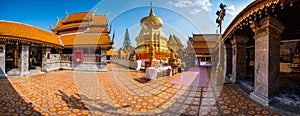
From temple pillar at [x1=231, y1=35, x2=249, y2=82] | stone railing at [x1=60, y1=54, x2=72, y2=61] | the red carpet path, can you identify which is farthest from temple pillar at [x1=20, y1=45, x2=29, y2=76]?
temple pillar at [x1=231, y1=35, x2=249, y2=82]

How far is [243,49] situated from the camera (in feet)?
19.8

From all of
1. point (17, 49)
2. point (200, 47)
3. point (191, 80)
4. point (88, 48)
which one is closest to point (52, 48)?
point (17, 49)

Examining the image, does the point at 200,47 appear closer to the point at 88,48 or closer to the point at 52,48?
the point at 88,48

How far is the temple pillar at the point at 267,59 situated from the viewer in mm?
3307

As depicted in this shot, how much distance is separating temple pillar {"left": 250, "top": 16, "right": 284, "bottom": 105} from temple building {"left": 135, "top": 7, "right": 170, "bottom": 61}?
42.3ft

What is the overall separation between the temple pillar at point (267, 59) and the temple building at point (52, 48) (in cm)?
968

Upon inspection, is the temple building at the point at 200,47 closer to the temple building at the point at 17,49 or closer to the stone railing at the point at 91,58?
the stone railing at the point at 91,58

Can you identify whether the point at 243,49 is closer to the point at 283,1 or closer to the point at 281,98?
the point at 281,98

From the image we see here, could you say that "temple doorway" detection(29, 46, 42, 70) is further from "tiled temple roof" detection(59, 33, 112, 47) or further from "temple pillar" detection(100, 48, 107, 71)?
"temple pillar" detection(100, 48, 107, 71)

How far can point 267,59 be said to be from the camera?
334cm

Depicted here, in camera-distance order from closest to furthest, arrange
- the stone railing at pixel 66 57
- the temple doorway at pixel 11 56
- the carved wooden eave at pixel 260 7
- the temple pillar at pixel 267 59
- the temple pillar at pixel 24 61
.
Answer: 1. the carved wooden eave at pixel 260 7
2. the temple pillar at pixel 267 59
3. the temple pillar at pixel 24 61
4. the temple doorway at pixel 11 56
5. the stone railing at pixel 66 57

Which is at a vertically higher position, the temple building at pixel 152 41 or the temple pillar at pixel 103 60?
the temple building at pixel 152 41

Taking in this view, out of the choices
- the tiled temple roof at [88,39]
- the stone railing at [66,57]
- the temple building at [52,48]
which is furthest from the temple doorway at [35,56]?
the tiled temple roof at [88,39]

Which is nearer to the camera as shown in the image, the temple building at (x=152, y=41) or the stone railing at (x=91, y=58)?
Result: the stone railing at (x=91, y=58)
